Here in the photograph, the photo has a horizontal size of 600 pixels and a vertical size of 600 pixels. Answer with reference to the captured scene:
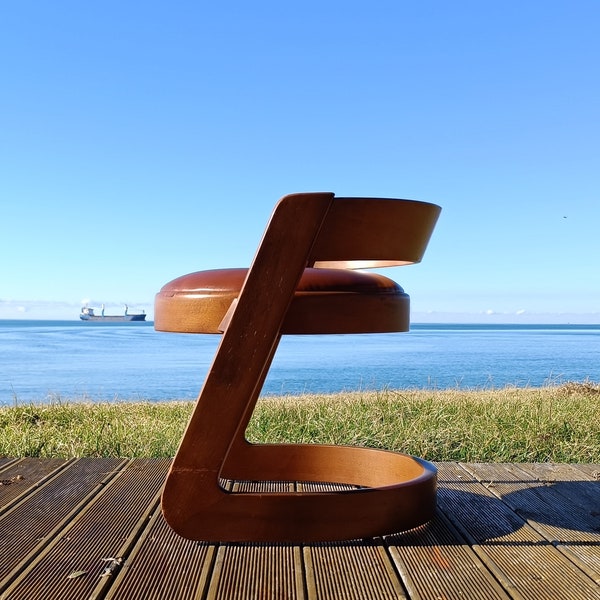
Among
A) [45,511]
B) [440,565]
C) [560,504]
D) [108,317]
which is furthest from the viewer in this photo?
[108,317]

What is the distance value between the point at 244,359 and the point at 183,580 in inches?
22.6

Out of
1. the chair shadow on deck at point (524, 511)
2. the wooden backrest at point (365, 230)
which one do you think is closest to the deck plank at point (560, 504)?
the chair shadow on deck at point (524, 511)

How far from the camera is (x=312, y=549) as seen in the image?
1.82m

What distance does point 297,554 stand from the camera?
5.80ft

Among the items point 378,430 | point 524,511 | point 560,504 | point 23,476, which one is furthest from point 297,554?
point 378,430

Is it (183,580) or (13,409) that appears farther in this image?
(13,409)

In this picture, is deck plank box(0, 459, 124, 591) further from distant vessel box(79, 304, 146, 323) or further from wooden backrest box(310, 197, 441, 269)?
distant vessel box(79, 304, 146, 323)

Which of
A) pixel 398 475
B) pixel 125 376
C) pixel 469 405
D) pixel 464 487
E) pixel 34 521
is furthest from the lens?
pixel 125 376

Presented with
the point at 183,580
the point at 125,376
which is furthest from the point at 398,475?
the point at 125,376

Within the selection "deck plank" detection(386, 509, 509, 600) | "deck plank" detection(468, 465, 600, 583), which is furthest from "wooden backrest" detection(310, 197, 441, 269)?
"deck plank" detection(468, 465, 600, 583)

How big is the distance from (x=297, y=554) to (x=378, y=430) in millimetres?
2101

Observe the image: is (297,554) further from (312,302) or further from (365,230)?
(365,230)

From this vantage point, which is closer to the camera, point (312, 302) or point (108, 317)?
point (312, 302)

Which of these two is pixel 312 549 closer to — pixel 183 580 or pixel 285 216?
pixel 183 580
